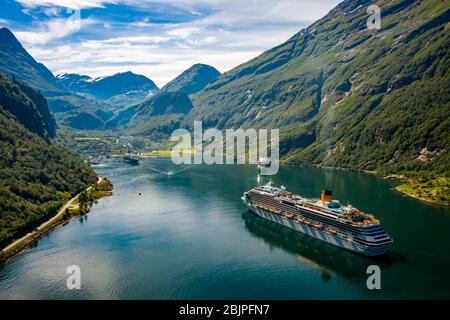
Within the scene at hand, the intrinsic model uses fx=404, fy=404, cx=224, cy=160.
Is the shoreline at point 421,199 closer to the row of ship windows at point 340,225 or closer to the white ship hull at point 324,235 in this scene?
the row of ship windows at point 340,225

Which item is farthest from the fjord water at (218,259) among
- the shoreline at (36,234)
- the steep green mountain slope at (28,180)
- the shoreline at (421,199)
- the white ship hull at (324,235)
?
the steep green mountain slope at (28,180)

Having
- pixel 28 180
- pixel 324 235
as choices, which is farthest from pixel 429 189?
pixel 28 180

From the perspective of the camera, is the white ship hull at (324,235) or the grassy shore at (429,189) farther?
the grassy shore at (429,189)

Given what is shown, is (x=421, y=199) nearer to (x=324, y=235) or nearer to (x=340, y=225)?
(x=324, y=235)
